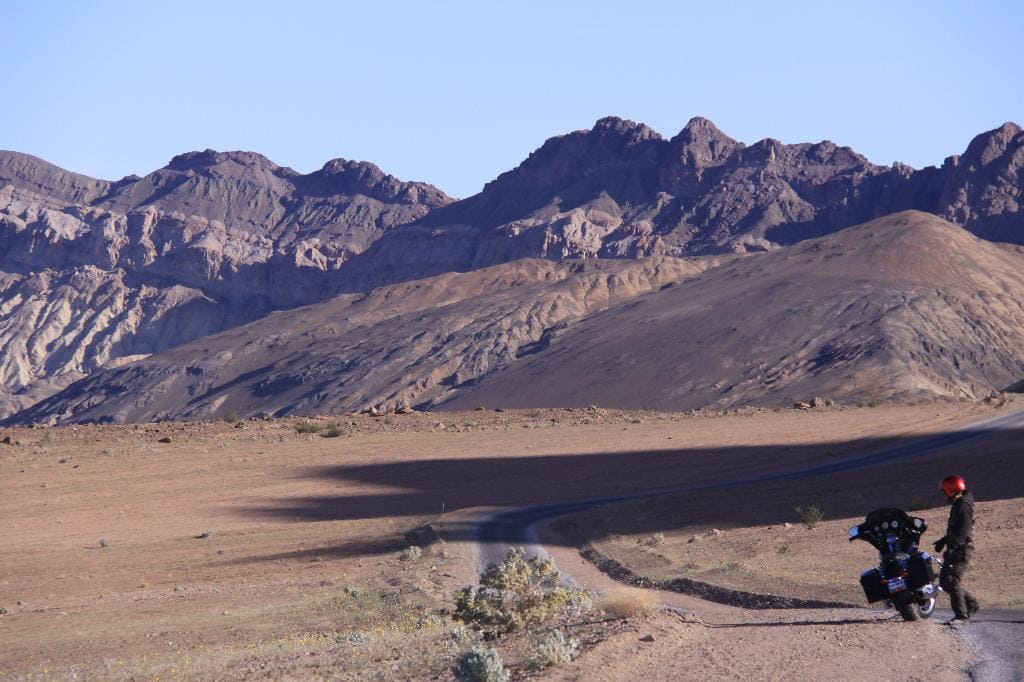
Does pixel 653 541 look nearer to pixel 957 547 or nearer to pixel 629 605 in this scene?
pixel 629 605

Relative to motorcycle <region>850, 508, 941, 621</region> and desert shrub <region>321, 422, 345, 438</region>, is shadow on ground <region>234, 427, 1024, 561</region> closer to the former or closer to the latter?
desert shrub <region>321, 422, 345, 438</region>

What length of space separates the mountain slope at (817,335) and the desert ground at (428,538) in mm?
25185

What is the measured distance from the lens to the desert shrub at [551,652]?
35.6ft

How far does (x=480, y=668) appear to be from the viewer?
10102mm

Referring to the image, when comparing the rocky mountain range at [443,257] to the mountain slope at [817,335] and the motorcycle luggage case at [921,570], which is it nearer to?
the mountain slope at [817,335]

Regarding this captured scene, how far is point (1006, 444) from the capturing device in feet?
134

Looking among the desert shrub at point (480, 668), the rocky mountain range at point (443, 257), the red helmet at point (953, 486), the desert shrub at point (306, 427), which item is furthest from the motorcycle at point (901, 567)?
the rocky mountain range at point (443, 257)

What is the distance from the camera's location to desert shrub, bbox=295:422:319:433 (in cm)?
5616

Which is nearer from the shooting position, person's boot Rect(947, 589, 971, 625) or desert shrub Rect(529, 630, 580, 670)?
desert shrub Rect(529, 630, 580, 670)

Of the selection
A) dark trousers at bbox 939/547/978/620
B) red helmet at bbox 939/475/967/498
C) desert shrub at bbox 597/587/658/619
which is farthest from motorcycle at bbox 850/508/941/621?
desert shrub at bbox 597/587/658/619

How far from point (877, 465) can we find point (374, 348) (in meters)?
88.0

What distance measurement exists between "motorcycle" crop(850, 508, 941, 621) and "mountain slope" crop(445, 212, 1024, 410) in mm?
64977

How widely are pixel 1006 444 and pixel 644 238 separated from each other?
450 feet

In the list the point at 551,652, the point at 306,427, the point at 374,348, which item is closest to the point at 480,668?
the point at 551,652
